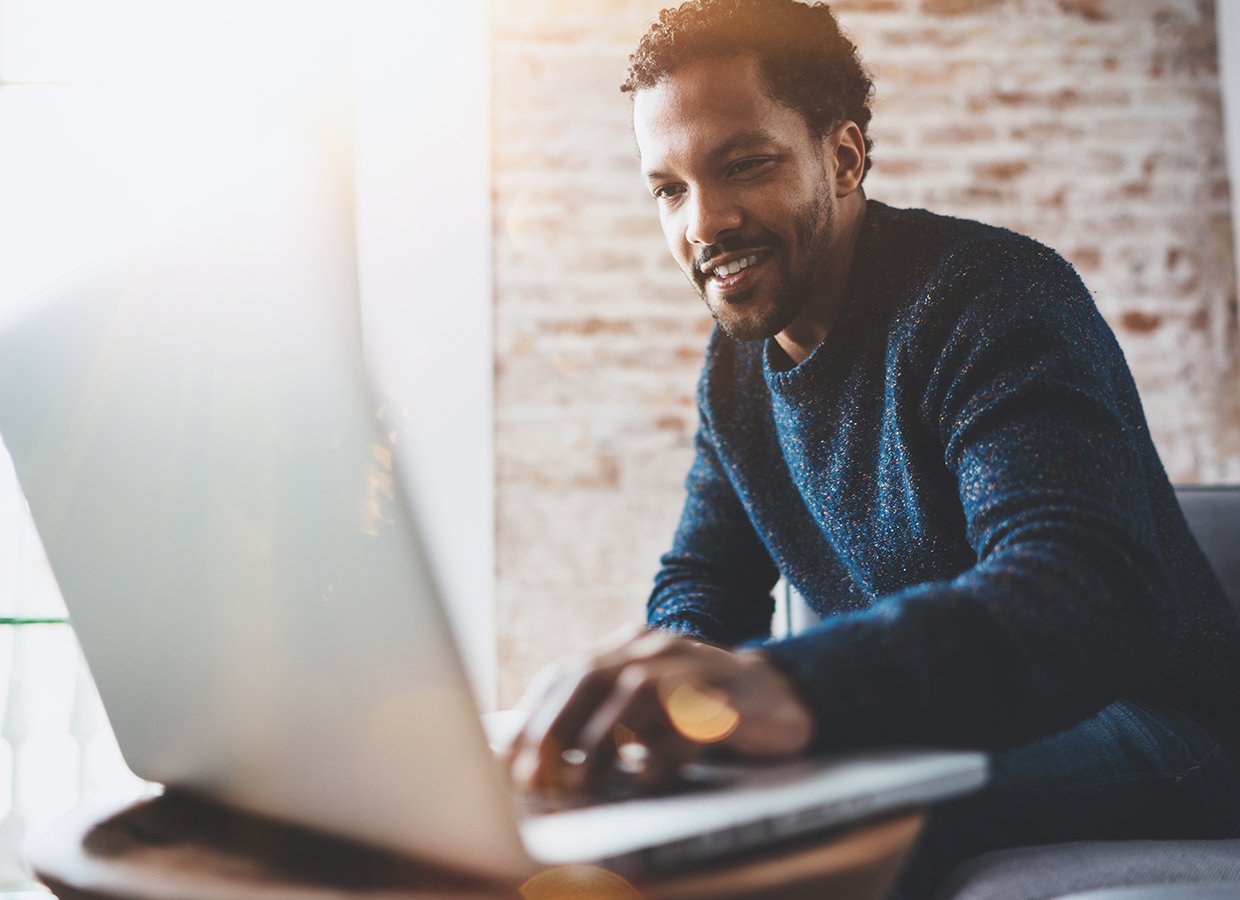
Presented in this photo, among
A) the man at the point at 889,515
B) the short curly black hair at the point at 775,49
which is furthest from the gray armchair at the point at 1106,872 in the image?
the short curly black hair at the point at 775,49

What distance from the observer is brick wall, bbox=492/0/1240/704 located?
2107 mm

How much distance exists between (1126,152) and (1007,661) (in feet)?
6.84

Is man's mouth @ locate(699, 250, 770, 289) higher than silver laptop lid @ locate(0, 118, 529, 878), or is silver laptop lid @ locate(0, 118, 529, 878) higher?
man's mouth @ locate(699, 250, 770, 289)

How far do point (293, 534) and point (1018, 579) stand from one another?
15.7 inches

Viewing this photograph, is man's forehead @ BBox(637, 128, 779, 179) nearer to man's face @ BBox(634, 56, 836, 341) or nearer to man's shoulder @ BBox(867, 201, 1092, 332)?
man's face @ BBox(634, 56, 836, 341)

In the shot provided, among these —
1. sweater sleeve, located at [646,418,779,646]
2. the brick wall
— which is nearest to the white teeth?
sweater sleeve, located at [646,418,779,646]

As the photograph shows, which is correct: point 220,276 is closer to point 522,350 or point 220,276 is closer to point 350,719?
point 350,719

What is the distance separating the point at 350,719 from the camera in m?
0.37

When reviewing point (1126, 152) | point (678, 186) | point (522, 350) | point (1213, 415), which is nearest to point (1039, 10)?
point (1126, 152)

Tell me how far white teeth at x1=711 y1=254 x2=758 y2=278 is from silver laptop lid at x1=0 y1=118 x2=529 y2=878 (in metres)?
0.77

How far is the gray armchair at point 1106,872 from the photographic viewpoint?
22.1 inches

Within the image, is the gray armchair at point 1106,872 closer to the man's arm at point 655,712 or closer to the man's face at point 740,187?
the man's arm at point 655,712

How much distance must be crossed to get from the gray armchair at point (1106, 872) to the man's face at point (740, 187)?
2.00ft

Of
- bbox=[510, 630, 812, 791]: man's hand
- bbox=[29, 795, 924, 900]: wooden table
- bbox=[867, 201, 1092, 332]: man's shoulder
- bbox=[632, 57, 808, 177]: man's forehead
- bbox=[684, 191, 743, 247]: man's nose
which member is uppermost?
bbox=[632, 57, 808, 177]: man's forehead
